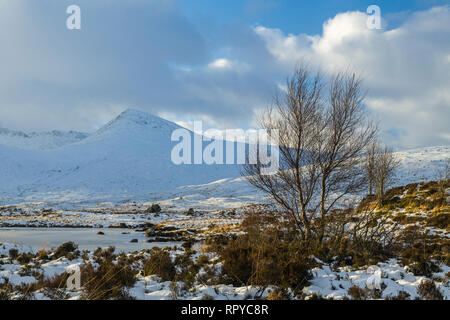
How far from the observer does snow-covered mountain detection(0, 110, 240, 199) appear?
118 meters

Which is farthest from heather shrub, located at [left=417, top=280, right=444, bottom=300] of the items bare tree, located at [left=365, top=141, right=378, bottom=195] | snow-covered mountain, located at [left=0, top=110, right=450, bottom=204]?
snow-covered mountain, located at [left=0, top=110, right=450, bottom=204]

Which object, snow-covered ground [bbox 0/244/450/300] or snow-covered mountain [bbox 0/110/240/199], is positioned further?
snow-covered mountain [bbox 0/110/240/199]

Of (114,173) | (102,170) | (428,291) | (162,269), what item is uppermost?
(102,170)

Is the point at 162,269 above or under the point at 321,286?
under

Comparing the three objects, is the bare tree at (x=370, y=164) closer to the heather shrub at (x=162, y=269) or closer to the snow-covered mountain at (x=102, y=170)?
the heather shrub at (x=162, y=269)

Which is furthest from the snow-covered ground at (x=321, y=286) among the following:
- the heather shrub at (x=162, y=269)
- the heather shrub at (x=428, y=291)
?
the heather shrub at (x=162, y=269)

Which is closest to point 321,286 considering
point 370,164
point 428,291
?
point 428,291

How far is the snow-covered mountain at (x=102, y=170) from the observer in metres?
118

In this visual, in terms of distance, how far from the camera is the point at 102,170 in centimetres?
13512

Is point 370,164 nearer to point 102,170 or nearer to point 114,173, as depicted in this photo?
point 114,173

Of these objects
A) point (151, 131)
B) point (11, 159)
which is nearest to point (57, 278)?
point (11, 159)

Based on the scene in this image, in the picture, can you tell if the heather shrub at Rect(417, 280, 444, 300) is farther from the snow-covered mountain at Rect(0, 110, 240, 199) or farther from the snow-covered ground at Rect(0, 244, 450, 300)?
the snow-covered mountain at Rect(0, 110, 240, 199)

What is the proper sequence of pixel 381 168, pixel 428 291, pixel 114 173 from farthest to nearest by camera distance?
pixel 114 173 < pixel 381 168 < pixel 428 291

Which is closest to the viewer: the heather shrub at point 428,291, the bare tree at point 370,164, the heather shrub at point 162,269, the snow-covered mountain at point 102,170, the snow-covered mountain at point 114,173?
the heather shrub at point 428,291
